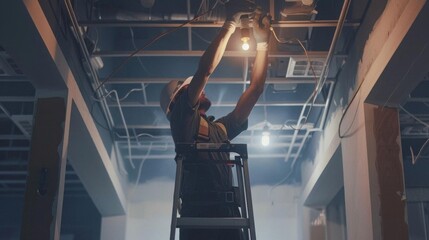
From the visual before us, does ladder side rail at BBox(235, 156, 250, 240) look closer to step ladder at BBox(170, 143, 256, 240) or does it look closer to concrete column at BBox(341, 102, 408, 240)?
step ladder at BBox(170, 143, 256, 240)

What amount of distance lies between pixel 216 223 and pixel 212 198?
0.83 ft

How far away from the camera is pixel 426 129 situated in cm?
457

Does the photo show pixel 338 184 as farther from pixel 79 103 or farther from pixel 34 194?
pixel 34 194

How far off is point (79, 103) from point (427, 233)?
3.16 meters

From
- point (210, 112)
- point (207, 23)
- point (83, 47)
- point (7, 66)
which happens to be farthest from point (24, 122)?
point (207, 23)

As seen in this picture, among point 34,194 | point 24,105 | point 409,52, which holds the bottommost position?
point 34,194

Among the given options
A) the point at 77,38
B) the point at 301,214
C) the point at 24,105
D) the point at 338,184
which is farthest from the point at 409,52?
the point at 301,214

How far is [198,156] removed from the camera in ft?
8.63

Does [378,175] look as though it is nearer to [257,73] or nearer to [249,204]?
[257,73]

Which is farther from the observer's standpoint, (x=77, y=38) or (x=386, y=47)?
(x=77, y=38)

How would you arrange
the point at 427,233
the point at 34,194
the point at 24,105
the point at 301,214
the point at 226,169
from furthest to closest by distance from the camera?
the point at 301,214 → the point at 427,233 → the point at 24,105 → the point at 34,194 → the point at 226,169

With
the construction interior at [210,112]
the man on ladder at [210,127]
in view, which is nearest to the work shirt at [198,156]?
the man on ladder at [210,127]

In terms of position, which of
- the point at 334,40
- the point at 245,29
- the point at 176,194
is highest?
the point at 334,40

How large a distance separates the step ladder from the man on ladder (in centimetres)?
8
